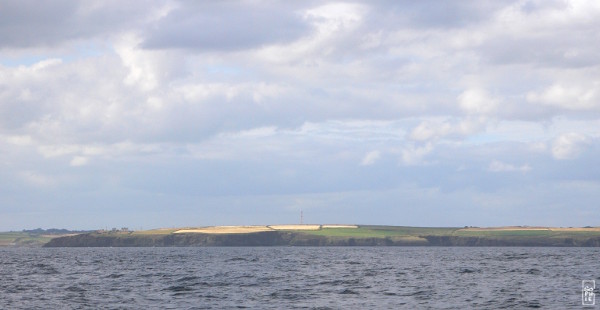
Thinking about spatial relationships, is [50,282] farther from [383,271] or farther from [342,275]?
[383,271]

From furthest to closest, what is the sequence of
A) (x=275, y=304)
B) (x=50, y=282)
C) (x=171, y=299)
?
1. (x=50, y=282)
2. (x=171, y=299)
3. (x=275, y=304)

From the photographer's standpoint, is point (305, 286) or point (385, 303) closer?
point (385, 303)

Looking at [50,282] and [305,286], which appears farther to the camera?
[50,282]

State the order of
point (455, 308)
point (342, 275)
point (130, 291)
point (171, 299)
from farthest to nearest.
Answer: point (342, 275) < point (130, 291) < point (171, 299) < point (455, 308)

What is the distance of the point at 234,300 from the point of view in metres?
64.4

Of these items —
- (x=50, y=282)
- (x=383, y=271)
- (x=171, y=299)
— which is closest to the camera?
(x=171, y=299)

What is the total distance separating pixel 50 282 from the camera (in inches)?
3398

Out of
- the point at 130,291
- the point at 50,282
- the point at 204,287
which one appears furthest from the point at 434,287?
the point at 50,282

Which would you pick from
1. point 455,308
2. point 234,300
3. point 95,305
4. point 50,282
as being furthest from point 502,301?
point 50,282

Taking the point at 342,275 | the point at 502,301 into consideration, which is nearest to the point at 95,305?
the point at 502,301

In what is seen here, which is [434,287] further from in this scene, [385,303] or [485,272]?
[485,272]

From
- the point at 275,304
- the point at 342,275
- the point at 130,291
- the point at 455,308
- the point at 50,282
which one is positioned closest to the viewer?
the point at 455,308

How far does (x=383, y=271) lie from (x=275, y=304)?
42.3 m

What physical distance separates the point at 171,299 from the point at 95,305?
7025mm
